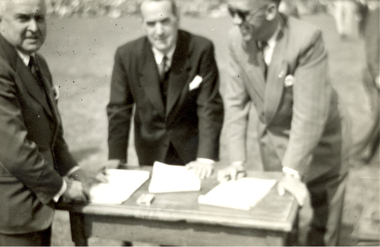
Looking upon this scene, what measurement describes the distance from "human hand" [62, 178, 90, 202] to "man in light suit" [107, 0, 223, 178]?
1.80 ft

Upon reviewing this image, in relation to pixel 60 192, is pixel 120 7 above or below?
above

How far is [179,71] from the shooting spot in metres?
2.41

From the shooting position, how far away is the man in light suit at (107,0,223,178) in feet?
7.86

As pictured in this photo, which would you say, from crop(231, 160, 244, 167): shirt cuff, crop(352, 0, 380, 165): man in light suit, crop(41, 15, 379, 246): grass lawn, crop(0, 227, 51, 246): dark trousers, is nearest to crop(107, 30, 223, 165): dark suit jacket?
crop(41, 15, 379, 246): grass lawn

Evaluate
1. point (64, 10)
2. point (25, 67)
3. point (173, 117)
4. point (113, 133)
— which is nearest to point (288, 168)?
point (173, 117)

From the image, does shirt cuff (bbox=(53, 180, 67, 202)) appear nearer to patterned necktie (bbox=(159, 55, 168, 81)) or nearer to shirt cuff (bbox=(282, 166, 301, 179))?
patterned necktie (bbox=(159, 55, 168, 81))

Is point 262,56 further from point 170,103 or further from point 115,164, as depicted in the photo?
point 115,164

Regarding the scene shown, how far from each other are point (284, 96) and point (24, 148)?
4.24ft

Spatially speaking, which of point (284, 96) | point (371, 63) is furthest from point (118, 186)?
point (371, 63)

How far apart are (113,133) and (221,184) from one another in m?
0.84

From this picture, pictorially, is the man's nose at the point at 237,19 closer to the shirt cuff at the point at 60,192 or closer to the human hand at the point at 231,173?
the human hand at the point at 231,173

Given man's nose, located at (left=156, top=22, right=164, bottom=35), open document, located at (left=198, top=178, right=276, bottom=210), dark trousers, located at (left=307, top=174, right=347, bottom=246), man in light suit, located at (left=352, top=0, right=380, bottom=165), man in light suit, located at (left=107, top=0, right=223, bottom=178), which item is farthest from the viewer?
dark trousers, located at (left=307, top=174, right=347, bottom=246)

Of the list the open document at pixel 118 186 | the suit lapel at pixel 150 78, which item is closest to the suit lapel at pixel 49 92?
the open document at pixel 118 186

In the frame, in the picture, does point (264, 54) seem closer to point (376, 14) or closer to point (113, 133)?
point (376, 14)
